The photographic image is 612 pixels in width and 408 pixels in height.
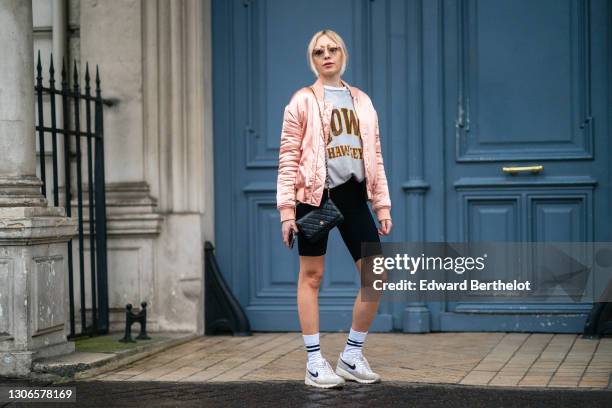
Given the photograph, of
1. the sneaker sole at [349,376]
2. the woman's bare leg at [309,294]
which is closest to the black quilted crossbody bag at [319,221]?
the woman's bare leg at [309,294]

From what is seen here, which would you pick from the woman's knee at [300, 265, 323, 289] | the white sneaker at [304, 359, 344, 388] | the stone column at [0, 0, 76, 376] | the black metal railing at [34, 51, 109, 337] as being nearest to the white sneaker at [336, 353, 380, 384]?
the white sneaker at [304, 359, 344, 388]

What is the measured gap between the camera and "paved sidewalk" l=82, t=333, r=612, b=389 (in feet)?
20.0

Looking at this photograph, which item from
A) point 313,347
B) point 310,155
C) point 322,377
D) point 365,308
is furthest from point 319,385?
point 310,155

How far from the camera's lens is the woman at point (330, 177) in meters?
5.70

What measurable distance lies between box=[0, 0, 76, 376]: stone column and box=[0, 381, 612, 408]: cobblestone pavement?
570 mm

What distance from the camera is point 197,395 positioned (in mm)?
5715

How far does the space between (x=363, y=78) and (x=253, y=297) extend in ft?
6.02

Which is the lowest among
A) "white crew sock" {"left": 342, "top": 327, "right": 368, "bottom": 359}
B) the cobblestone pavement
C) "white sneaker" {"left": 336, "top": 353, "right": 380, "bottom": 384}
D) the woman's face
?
the cobblestone pavement

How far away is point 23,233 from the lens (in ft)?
20.5

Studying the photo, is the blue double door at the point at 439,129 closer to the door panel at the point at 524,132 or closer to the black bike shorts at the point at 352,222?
the door panel at the point at 524,132

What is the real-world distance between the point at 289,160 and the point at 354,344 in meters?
1.07

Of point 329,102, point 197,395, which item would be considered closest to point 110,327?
point 197,395

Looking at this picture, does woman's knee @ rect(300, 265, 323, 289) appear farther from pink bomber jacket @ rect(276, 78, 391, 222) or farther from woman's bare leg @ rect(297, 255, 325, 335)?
pink bomber jacket @ rect(276, 78, 391, 222)

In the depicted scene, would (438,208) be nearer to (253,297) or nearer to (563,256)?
(563,256)
